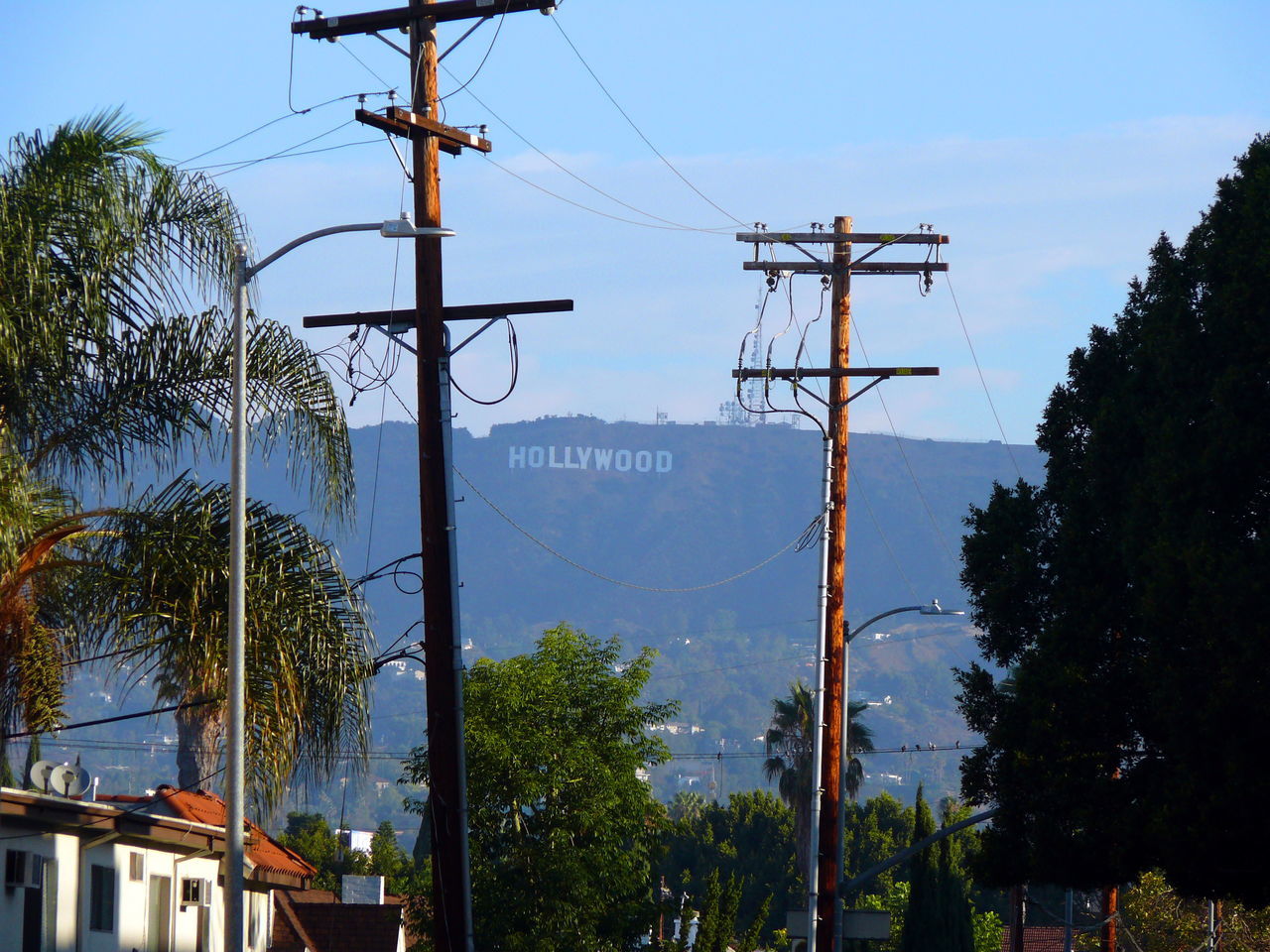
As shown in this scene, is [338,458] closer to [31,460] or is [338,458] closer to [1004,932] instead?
[31,460]

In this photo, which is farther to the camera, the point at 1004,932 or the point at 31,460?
the point at 1004,932

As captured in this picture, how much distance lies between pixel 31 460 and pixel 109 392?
1.18 metres

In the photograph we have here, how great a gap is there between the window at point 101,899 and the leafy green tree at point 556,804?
13312 mm

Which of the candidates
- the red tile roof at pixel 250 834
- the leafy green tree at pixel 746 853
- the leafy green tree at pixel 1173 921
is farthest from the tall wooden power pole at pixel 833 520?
the leafy green tree at pixel 746 853

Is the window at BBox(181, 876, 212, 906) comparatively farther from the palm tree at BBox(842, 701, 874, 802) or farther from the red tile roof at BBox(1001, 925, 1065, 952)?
the red tile roof at BBox(1001, 925, 1065, 952)

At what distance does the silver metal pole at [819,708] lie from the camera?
2953cm

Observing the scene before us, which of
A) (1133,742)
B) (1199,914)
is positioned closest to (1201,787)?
(1133,742)

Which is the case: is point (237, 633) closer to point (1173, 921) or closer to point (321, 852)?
point (1173, 921)

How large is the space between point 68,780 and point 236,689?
10670mm

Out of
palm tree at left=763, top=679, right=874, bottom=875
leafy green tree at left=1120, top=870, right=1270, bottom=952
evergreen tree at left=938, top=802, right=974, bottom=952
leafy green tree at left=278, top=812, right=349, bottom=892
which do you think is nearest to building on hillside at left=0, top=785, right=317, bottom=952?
evergreen tree at left=938, top=802, right=974, bottom=952

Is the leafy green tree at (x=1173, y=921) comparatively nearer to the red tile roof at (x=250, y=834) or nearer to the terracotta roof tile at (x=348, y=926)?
the terracotta roof tile at (x=348, y=926)

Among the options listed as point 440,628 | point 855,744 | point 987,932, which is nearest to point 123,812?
point 440,628

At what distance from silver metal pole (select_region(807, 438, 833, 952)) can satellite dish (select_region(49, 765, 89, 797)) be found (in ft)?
39.4

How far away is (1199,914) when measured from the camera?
197 ft
